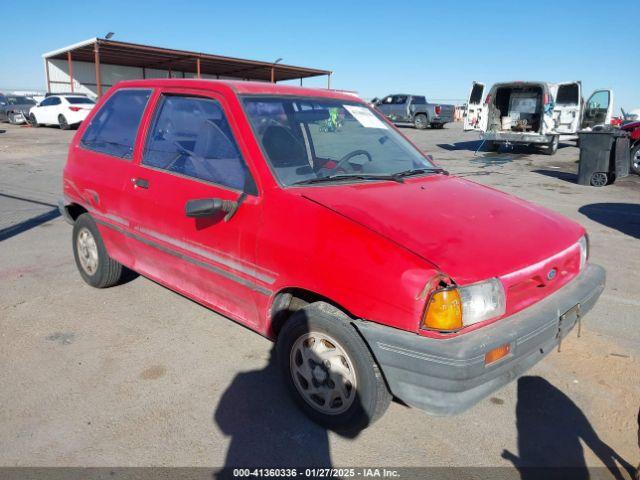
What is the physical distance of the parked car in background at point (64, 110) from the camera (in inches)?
838

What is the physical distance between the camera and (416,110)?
28625 millimetres

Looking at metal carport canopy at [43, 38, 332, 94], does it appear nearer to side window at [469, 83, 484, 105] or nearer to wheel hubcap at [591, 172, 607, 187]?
side window at [469, 83, 484, 105]

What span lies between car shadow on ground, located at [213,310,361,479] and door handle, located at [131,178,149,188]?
1456 millimetres

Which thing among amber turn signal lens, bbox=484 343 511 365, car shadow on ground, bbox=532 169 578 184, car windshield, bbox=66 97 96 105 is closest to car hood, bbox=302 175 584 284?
amber turn signal lens, bbox=484 343 511 365

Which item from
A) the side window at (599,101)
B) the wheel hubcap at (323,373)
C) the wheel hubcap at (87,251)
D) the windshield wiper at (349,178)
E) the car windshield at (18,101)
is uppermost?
the car windshield at (18,101)

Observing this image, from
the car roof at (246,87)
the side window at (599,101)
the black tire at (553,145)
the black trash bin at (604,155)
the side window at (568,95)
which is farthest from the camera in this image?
the side window at (599,101)

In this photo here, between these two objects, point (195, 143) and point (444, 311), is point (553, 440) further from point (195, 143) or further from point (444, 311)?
point (195, 143)

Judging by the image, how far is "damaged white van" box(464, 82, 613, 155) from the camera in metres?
15.3

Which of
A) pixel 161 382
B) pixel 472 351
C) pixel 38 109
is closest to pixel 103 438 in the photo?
pixel 161 382

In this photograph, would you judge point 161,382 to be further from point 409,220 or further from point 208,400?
point 409,220

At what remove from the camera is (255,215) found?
2777 millimetres

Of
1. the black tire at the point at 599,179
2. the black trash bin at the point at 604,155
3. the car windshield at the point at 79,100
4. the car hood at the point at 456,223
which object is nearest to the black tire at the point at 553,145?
the black trash bin at the point at 604,155

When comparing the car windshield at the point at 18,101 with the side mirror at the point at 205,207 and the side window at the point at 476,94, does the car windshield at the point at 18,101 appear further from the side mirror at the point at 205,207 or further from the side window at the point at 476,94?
the side mirror at the point at 205,207

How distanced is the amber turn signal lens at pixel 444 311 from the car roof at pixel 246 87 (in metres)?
1.81
